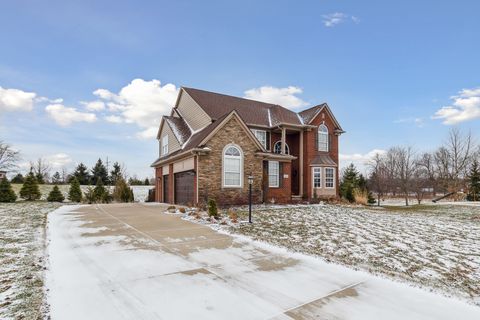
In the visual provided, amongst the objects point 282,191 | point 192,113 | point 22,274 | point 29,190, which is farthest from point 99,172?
point 22,274

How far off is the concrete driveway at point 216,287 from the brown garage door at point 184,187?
9.29 meters

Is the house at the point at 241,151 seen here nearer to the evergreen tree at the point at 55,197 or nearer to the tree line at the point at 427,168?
the evergreen tree at the point at 55,197

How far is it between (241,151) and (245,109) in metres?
6.48

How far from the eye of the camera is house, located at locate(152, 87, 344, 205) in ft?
50.8

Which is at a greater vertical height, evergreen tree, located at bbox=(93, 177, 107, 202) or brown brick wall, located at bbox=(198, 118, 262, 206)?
brown brick wall, located at bbox=(198, 118, 262, 206)

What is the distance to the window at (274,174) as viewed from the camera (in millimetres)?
18177

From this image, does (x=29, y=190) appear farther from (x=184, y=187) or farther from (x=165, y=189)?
(x=184, y=187)

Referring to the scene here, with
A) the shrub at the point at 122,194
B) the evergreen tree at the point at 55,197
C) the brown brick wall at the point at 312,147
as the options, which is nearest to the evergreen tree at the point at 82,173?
the evergreen tree at the point at 55,197

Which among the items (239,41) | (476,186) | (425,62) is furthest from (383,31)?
(476,186)

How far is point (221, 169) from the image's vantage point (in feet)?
51.1

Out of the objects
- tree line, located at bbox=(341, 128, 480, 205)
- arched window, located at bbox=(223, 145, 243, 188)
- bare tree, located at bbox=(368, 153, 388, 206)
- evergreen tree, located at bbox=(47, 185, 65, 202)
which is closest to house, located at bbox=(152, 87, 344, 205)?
arched window, located at bbox=(223, 145, 243, 188)

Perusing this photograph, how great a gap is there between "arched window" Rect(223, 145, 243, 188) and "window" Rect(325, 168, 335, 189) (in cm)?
888

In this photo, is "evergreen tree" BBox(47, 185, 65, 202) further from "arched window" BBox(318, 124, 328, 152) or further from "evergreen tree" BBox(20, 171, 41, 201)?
"arched window" BBox(318, 124, 328, 152)

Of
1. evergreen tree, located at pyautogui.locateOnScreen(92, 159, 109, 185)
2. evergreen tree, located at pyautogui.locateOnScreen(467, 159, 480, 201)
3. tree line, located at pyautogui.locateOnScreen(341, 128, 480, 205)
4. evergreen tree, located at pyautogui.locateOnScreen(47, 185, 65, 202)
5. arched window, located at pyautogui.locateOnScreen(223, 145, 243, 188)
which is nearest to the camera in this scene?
arched window, located at pyautogui.locateOnScreen(223, 145, 243, 188)
